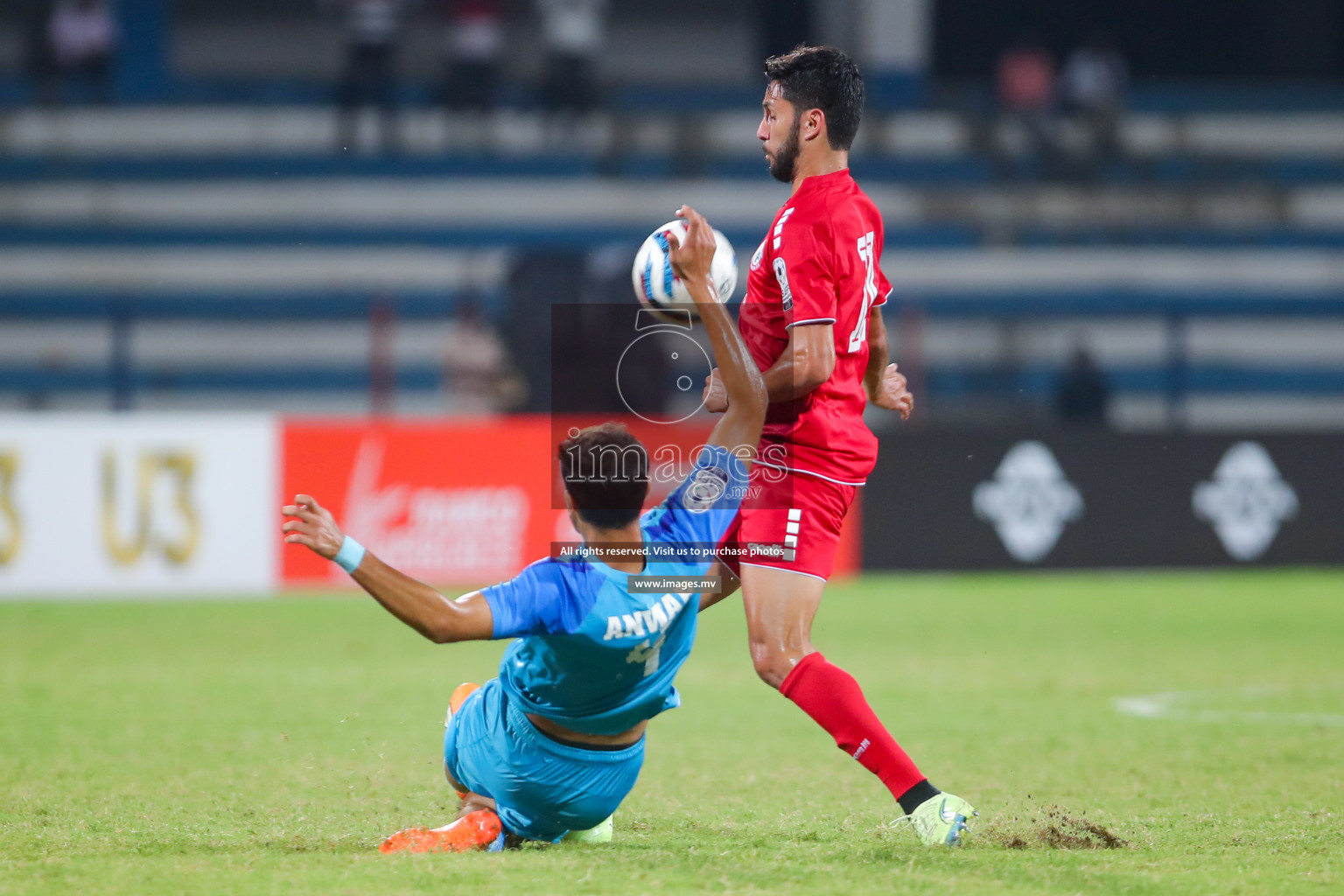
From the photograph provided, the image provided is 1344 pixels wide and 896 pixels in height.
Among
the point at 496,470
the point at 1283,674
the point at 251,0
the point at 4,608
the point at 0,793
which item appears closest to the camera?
the point at 0,793

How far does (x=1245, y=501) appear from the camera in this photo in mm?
13586

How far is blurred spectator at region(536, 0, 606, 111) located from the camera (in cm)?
1850

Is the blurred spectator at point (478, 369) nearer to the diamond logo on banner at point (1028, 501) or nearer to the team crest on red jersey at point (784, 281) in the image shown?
the diamond logo on banner at point (1028, 501)

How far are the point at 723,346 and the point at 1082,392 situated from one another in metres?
9.87

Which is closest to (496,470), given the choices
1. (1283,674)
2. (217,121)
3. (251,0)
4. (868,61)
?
(1283,674)

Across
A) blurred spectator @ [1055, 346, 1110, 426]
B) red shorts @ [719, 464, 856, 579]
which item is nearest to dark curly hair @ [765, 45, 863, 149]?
red shorts @ [719, 464, 856, 579]

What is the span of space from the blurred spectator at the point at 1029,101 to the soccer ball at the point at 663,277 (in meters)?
15.2

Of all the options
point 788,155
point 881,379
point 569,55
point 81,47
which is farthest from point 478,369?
point 788,155

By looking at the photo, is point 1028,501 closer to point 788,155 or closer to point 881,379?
point 881,379

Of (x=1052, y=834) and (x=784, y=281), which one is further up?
(x=784, y=281)

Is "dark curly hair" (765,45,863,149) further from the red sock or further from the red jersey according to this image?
the red sock

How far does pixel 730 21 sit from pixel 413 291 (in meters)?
6.95

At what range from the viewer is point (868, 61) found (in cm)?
1973

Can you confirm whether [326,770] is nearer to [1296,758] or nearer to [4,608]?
[1296,758]
